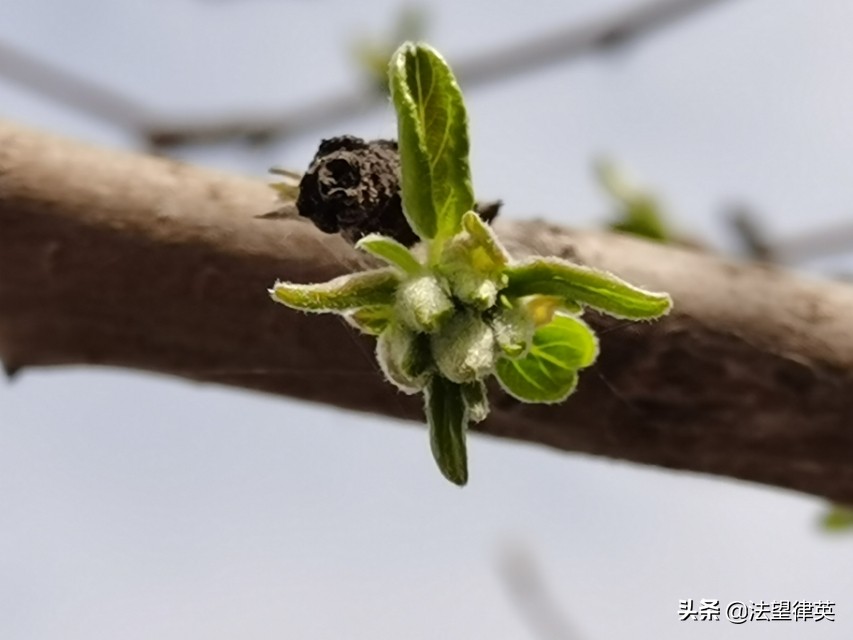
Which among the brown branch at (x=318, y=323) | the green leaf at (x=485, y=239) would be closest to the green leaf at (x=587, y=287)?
the green leaf at (x=485, y=239)

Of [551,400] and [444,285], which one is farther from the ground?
[444,285]

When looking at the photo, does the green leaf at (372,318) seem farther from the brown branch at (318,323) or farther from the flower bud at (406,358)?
the brown branch at (318,323)

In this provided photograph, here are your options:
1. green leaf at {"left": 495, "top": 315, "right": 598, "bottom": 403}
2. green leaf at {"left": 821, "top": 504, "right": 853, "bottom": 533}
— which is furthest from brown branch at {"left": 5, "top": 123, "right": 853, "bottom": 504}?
green leaf at {"left": 821, "top": 504, "right": 853, "bottom": 533}

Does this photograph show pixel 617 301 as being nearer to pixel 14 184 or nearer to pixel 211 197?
pixel 211 197

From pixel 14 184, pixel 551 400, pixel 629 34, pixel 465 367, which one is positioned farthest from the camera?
pixel 629 34

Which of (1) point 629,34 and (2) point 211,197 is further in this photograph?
(1) point 629,34

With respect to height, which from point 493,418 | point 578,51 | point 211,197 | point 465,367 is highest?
point 578,51

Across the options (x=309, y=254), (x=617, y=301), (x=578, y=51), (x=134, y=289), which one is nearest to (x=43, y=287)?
(x=134, y=289)
